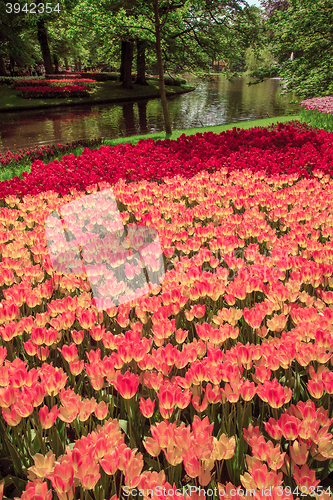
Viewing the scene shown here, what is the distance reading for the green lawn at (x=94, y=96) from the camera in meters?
25.6

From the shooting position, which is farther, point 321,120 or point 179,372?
point 321,120

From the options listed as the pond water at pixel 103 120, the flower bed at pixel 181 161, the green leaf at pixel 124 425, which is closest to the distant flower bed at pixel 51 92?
the pond water at pixel 103 120

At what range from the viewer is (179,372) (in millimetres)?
1902

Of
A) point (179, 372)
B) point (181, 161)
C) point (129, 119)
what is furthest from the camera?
point (129, 119)

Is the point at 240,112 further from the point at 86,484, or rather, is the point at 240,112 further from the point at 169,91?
the point at 86,484

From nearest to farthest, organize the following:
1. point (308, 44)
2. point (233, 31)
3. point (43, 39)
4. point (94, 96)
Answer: point (308, 44), point (233, 31), point (94, 96), point (43, 39)

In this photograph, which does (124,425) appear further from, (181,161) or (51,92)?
(51,92)

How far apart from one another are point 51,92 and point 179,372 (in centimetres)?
3097

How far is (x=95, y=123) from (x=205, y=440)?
63.5 ft

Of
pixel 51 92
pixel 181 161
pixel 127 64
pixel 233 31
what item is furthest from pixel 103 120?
pixel 127 64

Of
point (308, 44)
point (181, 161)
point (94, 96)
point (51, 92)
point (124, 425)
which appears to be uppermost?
point (51, 92)

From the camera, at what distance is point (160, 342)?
187 centimetres

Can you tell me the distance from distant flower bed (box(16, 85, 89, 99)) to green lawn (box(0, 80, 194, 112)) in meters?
0.56

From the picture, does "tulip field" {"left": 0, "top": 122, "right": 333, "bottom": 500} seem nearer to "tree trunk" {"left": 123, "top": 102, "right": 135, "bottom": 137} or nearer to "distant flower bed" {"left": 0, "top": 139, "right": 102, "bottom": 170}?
"distant flower bed" {"left": 0, "top": 139, "right": 102, "bottom": 170}
